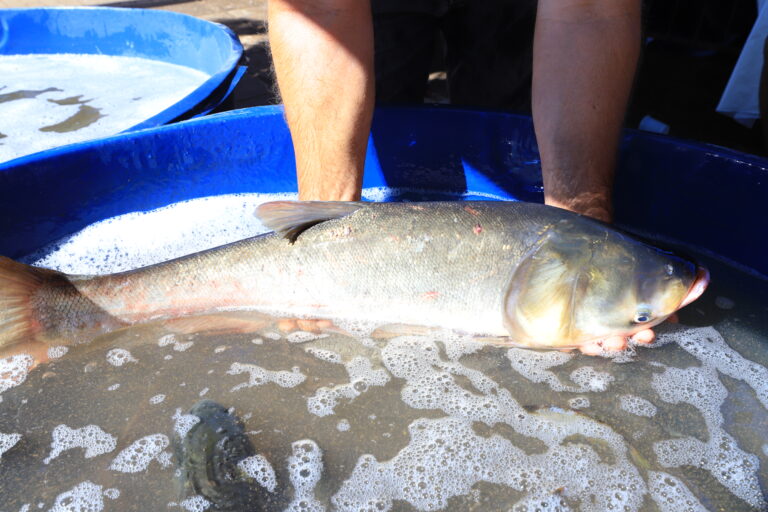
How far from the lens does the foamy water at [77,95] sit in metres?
3.67

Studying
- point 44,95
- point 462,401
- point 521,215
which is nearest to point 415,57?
→ point 521,215

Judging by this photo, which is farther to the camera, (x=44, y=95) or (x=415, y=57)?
(x=44, y=95)

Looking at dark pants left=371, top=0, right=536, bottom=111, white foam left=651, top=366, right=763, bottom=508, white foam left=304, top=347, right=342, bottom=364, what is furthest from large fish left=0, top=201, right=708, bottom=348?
dark pants left=371, top=0, right=536, bottom=111

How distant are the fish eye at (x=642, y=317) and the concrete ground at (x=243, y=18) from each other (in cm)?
342

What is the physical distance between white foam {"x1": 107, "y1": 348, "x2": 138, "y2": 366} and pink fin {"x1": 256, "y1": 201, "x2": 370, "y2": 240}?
58 centimetres

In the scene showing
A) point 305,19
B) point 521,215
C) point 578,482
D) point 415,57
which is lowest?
point 578,482

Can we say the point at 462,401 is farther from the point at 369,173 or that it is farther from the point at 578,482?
the point at 369,173

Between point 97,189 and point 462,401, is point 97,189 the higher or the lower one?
the higher one

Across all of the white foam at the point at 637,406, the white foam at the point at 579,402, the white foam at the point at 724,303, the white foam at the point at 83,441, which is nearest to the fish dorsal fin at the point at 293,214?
the white foam at the point at 83,441

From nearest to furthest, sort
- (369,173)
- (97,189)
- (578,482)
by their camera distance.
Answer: (578,482)
(97,189)
(369,173)

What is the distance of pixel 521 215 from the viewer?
179cm

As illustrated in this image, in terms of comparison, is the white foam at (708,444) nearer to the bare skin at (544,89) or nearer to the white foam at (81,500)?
the bare skin at (544,89)

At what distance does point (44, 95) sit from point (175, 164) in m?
2.19

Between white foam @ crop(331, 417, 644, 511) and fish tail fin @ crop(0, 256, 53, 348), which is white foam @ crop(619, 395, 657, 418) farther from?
fish tail fin @ crop(0, 256, 53, 348)
